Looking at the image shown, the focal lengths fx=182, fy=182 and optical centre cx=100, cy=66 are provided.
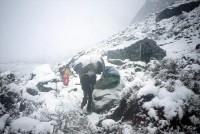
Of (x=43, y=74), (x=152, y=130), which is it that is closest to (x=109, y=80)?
(x=152, y=130)

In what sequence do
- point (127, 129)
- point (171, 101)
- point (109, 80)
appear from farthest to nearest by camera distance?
point (109, 80)
point (127, 129)
point (171, 101)

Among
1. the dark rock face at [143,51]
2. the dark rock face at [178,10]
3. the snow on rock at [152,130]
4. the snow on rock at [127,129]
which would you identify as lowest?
the snow on rock at [127,129]

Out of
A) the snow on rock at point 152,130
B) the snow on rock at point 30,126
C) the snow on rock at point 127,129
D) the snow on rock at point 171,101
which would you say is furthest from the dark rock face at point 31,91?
the snow on rock at point 152,130

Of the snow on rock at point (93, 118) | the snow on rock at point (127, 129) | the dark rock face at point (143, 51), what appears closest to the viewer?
the snow on rock at point (127, 129)

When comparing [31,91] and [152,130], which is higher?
[152,130]

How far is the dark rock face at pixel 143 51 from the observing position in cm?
1286

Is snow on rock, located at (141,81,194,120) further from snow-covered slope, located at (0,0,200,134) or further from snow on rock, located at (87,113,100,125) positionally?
snow on rock, located at (87,113,100,125)

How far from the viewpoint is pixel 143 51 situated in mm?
12992

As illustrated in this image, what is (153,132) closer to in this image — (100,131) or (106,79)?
(100,131)

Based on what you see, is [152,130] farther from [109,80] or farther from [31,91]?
[31,91]

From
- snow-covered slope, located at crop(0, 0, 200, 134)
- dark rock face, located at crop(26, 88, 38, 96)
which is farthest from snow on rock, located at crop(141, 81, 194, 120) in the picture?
dark rock face, located at crop(26, 88, 38, 96)

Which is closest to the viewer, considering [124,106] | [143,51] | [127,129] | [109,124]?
[127,129]

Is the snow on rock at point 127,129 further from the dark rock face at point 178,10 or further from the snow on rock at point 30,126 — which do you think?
the dark rock face at point 178,10

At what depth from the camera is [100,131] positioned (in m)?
6.57
